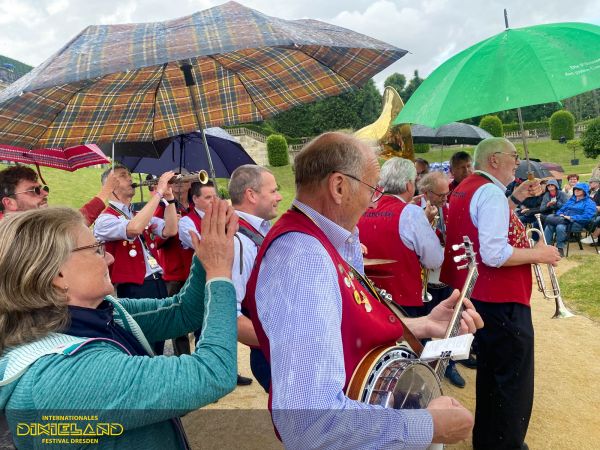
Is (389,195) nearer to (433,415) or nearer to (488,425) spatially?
(488,425)

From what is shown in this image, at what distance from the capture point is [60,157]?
520cm

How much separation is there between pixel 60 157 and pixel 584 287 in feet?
27.9

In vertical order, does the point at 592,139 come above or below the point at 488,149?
below

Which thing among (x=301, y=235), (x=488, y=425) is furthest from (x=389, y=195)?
(x=301, y=235)

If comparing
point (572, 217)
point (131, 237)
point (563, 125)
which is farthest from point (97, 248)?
point (563, 125)

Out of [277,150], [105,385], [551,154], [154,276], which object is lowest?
[551,154]

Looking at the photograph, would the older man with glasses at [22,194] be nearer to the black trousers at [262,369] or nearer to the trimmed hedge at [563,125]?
the black trousers at [262,369]

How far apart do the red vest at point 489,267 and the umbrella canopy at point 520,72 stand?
59 centimetres

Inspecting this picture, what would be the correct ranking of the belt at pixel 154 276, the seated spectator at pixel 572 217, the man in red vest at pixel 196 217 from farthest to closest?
the seated spectator at pixel 572 217 < the belt at pixel 154 276 < the man in red vest at pixel 196 217

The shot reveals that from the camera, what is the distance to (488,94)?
3330mm

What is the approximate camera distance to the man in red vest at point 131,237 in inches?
172

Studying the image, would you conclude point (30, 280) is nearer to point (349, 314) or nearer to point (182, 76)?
point (349, 314)

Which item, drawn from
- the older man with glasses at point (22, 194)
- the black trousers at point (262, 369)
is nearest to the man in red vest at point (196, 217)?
the older man with glasses at point (22, 194)

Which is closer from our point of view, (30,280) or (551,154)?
(30,280)
